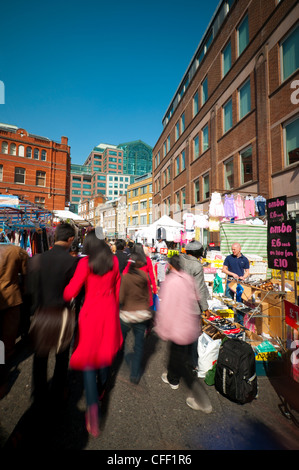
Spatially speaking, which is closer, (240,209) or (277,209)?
(277,209)

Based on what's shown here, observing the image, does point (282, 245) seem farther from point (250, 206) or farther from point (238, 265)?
point (250, 206)

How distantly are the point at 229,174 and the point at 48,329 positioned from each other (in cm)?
1422

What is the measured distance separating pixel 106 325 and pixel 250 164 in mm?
12540

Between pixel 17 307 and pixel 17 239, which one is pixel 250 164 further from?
pixel 17 307

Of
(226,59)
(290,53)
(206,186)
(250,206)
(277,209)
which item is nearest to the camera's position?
(277,209)

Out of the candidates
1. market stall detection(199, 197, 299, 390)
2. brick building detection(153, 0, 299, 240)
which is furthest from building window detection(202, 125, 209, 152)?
market stall detection(199, 197, 299, 390)

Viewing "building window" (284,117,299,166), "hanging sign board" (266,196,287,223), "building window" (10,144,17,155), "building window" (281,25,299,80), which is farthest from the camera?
"building window" (10,144,17,155)

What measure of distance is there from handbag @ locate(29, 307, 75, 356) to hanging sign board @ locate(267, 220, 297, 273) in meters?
3.68

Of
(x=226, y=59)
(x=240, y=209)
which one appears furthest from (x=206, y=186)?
(x=226, y=59)

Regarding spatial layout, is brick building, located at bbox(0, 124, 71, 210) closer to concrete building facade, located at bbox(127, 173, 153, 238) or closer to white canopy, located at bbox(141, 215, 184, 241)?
concrete building facade, located at bbox(127, 173, 153, 238)

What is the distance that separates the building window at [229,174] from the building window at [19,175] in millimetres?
27013

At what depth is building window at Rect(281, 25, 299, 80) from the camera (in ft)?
29.2

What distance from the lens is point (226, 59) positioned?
1416 centimetres

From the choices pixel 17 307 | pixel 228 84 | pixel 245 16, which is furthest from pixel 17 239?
pixel 245 16
